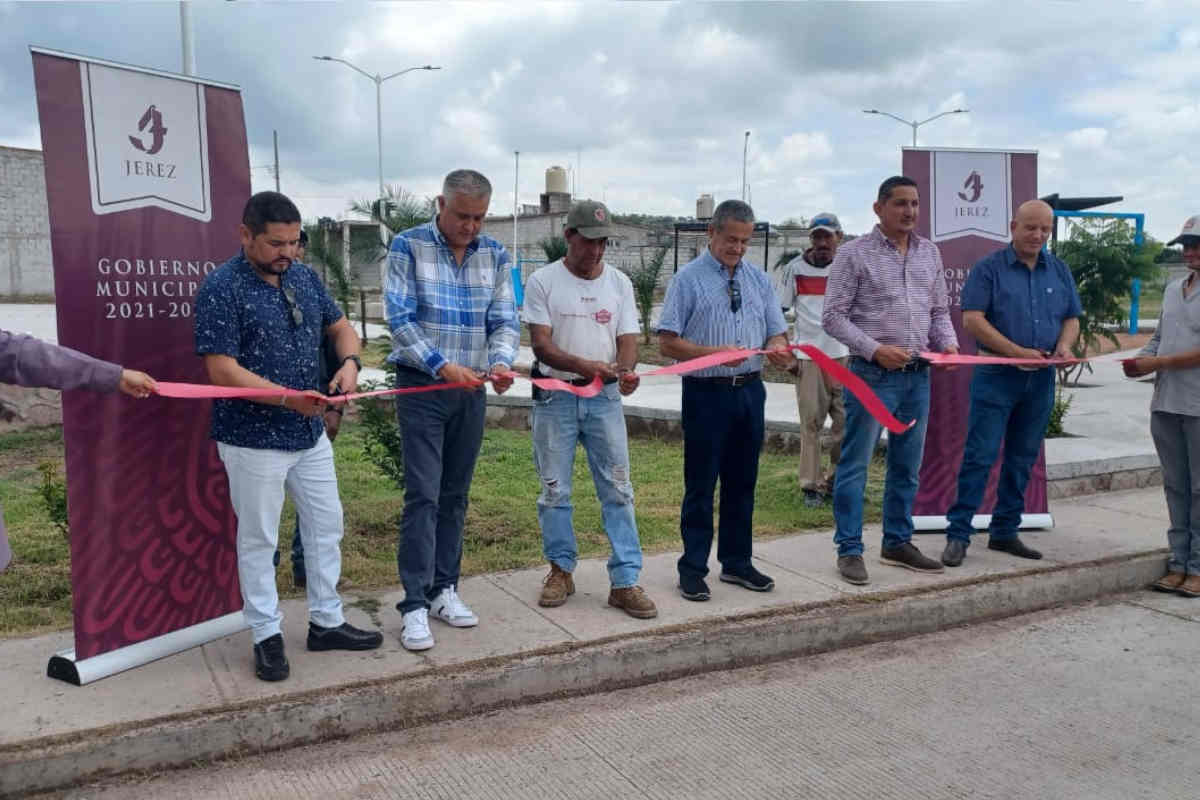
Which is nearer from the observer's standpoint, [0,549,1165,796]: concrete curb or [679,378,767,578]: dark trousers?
[0,549,1165,796]: concrete curb

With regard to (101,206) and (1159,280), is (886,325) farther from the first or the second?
(1159,280)

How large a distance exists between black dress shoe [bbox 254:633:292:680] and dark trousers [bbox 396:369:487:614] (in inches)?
24.3

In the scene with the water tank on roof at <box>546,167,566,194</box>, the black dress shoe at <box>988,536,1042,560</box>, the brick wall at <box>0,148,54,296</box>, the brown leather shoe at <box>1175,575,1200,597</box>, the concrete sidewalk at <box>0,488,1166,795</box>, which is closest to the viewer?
the concrete sidewalk at <box>0,488,1166,795</box>

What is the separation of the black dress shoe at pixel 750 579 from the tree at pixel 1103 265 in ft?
32.4

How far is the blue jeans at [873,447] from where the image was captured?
5727 mm

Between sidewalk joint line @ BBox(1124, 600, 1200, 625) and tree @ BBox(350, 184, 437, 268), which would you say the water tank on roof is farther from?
sidewalk joint line @ BBox(1124, 600, 1200, 625)

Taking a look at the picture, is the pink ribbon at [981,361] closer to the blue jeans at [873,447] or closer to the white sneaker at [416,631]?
the blue jeans at [873,447]

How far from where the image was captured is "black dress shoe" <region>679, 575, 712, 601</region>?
529 centimetres

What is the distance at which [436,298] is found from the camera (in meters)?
4.62

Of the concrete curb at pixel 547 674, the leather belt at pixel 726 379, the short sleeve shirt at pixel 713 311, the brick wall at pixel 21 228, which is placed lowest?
the concrete curb at pixel 547 674

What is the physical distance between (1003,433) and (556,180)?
5015cm

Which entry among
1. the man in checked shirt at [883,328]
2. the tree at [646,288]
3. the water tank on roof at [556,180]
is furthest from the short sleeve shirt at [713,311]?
the water tank on roof at [556,180]

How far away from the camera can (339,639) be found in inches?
176

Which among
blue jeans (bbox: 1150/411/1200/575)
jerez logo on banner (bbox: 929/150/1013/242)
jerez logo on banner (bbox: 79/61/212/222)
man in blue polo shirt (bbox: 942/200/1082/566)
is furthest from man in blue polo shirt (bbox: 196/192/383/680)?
blue jeans (bbox: 1150/411/1200/575)
